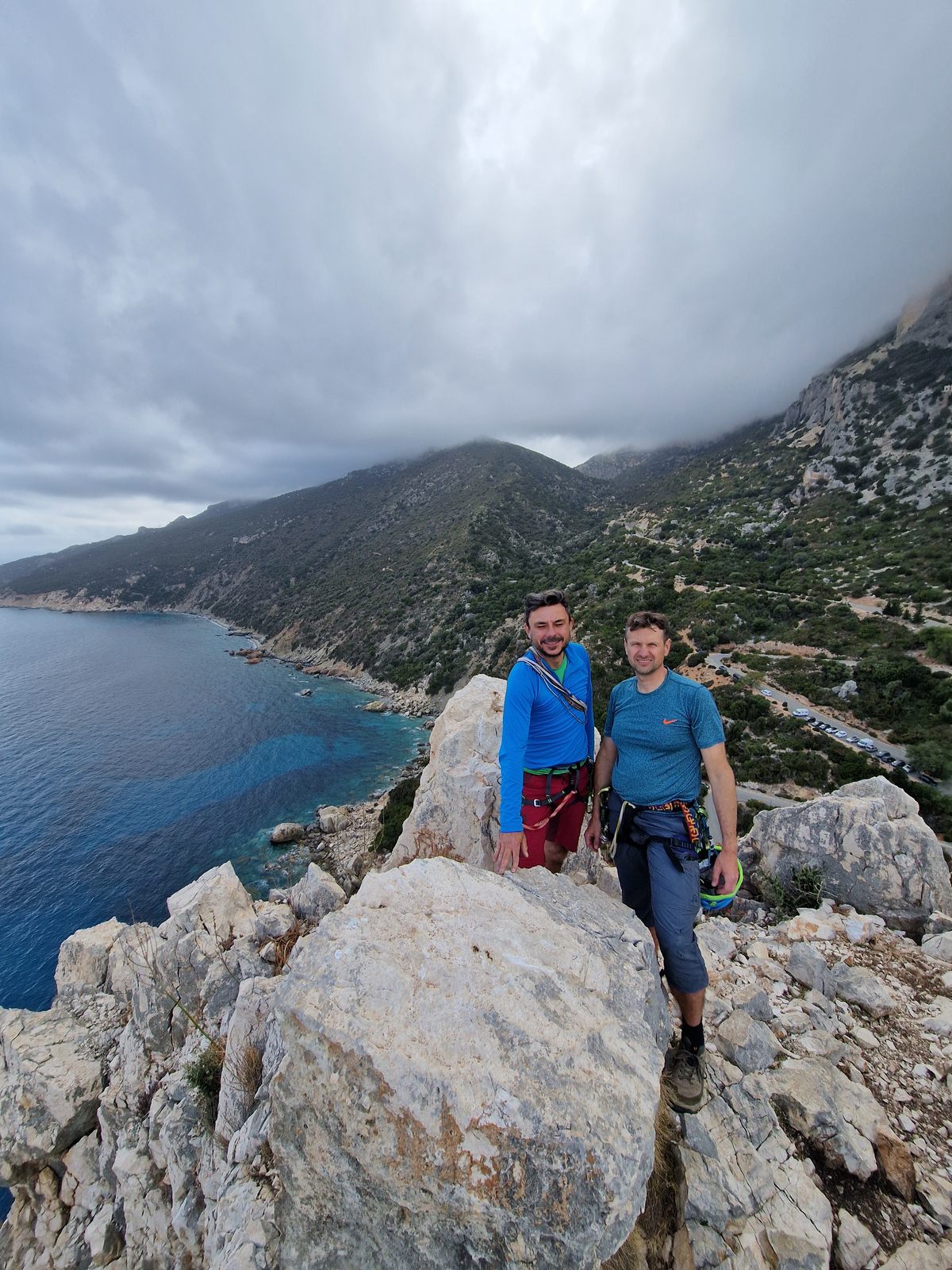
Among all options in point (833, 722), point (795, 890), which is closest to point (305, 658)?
point (833, 722)

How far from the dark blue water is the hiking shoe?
2565 cm

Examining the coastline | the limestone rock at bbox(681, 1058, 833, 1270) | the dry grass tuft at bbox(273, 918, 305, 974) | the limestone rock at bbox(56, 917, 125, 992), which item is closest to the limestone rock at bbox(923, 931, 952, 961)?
the limestone rock at bbox(681, 1058, 833, 1270)

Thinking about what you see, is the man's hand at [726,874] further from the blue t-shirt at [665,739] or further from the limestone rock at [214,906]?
the limestone rock at [214,906]

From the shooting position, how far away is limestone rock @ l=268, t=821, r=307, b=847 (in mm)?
28547

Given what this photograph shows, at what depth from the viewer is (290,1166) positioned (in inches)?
105

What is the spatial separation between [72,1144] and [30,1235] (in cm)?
87

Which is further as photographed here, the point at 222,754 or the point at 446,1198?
the point at 222,754

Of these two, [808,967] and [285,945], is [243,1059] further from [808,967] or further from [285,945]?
[808,967]

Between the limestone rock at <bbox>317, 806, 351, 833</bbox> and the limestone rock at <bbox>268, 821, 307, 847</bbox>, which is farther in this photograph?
the limestone rock at <bbox>317, 806, 351, 833</bbox>

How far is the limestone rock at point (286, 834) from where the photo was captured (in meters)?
28.5

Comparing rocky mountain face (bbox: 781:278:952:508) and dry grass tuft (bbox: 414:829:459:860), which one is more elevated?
rocky mountain face (bbox: 781:278:952:508)

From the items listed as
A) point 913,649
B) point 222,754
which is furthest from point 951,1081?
point 222,754

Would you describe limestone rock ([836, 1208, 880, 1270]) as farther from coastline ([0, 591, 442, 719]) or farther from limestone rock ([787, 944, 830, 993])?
coastline ([0, 591, 442, 719])

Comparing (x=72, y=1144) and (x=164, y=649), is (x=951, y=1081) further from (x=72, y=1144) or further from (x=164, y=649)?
(x=164, y=649)
